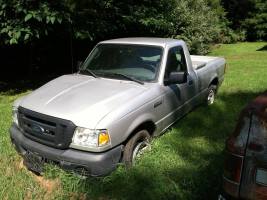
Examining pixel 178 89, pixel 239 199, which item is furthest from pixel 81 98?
pixel 239 199

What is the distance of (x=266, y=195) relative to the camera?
9.19ft

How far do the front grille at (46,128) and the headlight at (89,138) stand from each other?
69 mm

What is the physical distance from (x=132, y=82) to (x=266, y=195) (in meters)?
3.07

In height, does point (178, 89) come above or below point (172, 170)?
above

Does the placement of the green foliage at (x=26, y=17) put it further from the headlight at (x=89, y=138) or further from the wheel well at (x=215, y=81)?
the headlight at (x=89, y=138)

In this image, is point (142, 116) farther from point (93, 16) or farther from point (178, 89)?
point (93, 16)

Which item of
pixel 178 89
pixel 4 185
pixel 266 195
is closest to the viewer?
pixel 266 195

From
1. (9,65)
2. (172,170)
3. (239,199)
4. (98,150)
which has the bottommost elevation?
(9,65)

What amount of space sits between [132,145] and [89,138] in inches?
27.6

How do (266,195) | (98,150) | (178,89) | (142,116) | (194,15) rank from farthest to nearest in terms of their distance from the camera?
(194,15) → (178,89) → (142,116) → (98,150) → (266,195)

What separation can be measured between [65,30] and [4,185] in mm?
6184

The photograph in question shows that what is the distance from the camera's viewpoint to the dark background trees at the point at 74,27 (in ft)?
28.8

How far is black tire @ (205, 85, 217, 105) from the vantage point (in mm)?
7982

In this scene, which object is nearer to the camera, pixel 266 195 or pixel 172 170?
pixel 266 195
